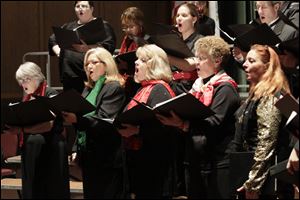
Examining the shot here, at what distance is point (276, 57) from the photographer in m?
5.36

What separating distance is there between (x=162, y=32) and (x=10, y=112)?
1.28 meters

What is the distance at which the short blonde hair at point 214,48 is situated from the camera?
5.72 metres

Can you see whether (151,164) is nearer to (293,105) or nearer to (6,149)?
(293,105)

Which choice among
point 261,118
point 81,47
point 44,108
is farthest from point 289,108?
point 81,47

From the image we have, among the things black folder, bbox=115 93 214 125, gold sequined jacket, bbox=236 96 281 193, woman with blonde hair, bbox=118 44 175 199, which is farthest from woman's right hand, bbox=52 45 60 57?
gold sequined jacket, bbox=236 96 281 193

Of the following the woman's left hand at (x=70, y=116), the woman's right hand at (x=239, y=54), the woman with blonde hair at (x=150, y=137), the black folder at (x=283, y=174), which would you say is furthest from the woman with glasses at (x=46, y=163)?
the black folder at (x=283, y=174)

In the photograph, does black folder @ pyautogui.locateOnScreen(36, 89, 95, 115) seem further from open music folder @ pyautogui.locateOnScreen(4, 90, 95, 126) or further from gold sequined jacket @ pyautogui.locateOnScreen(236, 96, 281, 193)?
gold sequined jacket @ pyautogui.locateOnScreen(236, 96, 281, 193)

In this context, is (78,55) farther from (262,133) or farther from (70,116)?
(262,133)

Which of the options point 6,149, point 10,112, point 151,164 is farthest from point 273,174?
point 6,149

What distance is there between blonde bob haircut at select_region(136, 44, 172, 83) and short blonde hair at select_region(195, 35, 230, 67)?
30 centimetres

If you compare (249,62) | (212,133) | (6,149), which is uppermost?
(249,62)

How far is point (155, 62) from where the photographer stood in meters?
5.94

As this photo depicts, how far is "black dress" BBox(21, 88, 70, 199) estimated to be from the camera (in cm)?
631

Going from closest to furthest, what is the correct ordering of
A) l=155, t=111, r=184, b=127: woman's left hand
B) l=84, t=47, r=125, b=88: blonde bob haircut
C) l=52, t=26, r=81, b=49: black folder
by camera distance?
l=155, t=111, r=184, b=127: woman's left hand → l=84, t=47, r=125, b=88: blonde bob haircut → l=52, t=26, r=81, b=49: black folder
